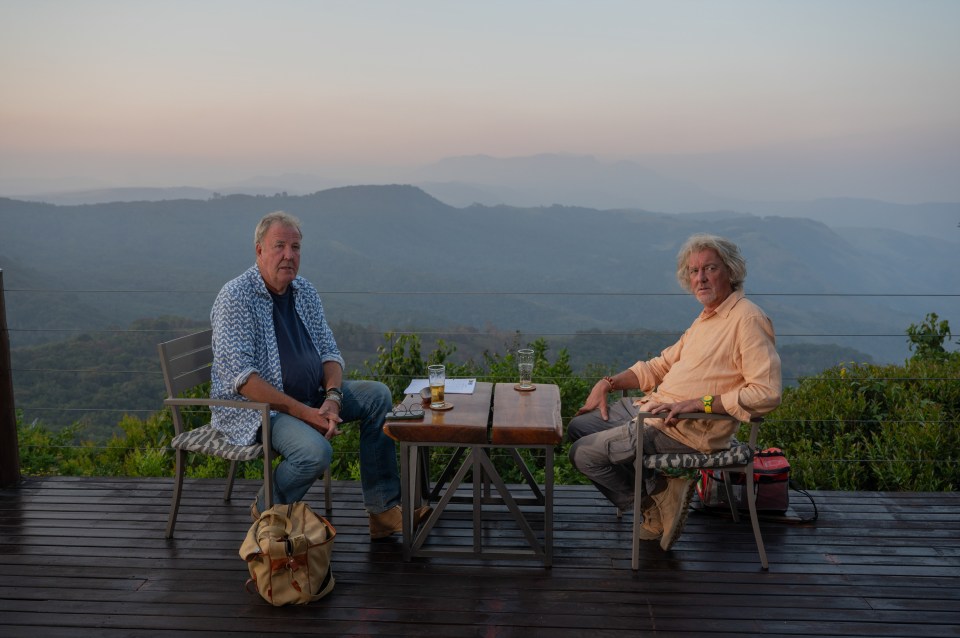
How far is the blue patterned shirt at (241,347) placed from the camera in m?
3.03

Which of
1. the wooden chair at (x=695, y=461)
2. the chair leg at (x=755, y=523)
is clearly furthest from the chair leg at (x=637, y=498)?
the chair leg at (x=755, y=523)

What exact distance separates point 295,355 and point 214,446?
1.61ft

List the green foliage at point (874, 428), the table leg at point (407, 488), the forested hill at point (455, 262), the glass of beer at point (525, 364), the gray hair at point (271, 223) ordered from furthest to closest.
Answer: the forested hill at point (455, 262) → the green foliage at point (874, 428) → the glass of beer at point (525, 364) → the gray hair at point (271, 223) → the table leg at point (407, 488)

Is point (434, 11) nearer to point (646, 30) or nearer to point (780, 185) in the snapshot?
point (646, 30)

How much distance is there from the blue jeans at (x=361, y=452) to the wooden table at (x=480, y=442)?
5.8 inches

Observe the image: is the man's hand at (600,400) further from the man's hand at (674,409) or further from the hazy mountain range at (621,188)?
the hazy mountain range at (621,188)

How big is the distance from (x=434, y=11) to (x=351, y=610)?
1557 cm

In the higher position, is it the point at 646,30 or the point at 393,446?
the point at 646,30

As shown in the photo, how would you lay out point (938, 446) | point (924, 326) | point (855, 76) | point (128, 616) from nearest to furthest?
point (128, 616) → point (938, 446) → point (924, 326) → point (855, 76)

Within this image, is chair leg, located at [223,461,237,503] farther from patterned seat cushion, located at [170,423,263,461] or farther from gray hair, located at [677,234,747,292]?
gray hair, located at [677,234,747,292]

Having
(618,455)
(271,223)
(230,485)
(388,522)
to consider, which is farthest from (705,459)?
(230,485)

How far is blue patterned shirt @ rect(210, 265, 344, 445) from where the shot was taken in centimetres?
303

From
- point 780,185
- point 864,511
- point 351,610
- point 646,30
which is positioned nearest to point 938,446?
point 864,511

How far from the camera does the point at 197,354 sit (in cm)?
341
